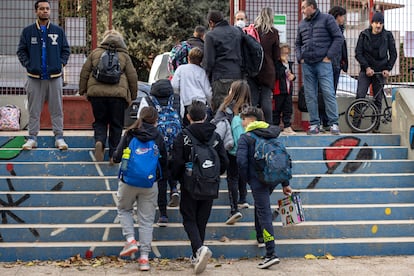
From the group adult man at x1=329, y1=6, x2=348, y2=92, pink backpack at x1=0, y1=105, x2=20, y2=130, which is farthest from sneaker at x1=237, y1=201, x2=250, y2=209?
pink backpack at x1=0, y1=105, x2=20, y2=130

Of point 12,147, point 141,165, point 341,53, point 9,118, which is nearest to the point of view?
point 141,165

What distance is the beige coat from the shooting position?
9.33 meters

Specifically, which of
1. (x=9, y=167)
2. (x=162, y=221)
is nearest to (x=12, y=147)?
(x=9, y=167)

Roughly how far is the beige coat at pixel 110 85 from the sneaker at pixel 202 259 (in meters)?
2.79

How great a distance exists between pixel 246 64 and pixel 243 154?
2658 millimetres

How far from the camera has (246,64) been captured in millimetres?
10156

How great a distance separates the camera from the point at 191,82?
955 cm

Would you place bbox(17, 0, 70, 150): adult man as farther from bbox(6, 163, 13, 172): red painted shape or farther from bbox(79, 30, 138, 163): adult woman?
bbox(79, 30, 138, 163): adult woman

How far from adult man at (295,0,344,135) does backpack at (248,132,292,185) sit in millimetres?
3316

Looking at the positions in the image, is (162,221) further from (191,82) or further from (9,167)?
(9,167)

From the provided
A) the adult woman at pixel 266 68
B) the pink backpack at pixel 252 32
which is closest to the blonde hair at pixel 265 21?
the adult woman at pixel 266 68

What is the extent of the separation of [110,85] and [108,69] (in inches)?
9.0

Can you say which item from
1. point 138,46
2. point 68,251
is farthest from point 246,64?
point 138,46

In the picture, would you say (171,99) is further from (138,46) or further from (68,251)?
(138,46)
